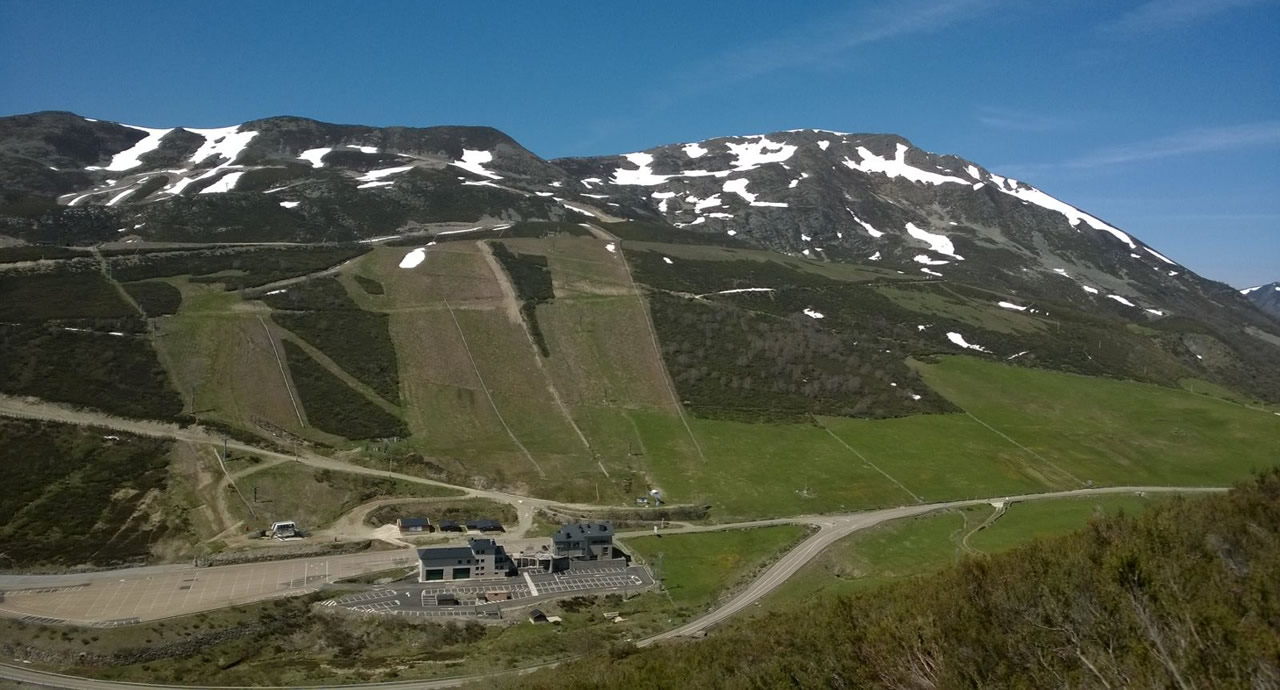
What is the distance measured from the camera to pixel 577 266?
11838 centimetres

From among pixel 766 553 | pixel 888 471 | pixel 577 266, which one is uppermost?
pixel 577 266

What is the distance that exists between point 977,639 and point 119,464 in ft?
202

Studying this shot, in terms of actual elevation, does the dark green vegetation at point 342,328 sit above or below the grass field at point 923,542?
above

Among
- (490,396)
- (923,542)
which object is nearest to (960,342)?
(923,542)

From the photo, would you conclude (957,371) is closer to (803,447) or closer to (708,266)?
(803,447)

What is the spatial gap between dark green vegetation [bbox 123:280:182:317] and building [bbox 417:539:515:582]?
2129 inches

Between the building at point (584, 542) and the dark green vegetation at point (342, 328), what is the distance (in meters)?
31.0

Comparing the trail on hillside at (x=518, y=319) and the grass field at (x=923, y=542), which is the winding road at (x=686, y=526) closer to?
the grass field at (x=923, y=542)

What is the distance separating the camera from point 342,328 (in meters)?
88.2

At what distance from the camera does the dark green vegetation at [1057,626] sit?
13.6 m

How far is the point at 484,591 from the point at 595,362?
44044 mm

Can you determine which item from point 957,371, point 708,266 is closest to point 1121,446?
point 957,371

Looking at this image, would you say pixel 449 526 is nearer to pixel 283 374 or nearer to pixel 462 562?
pixel 462 562

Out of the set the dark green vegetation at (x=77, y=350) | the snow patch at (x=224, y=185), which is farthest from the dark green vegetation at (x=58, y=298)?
the snow patch at (x=224, y=185)
